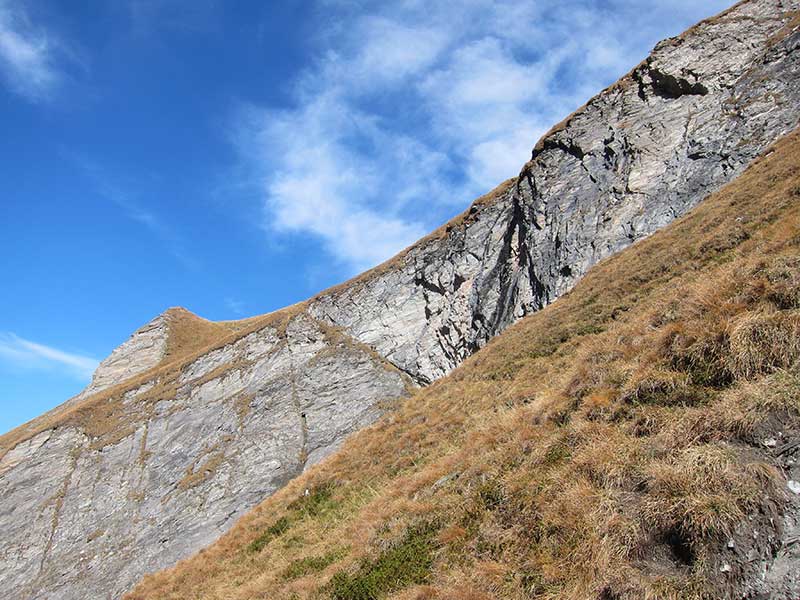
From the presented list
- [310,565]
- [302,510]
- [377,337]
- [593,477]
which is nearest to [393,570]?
[310,565]

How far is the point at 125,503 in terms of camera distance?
44.8m

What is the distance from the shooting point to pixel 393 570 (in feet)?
29.1

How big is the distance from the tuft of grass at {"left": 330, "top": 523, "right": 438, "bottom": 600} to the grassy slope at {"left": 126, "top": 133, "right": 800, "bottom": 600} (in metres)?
0.04

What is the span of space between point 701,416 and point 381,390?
4063cm

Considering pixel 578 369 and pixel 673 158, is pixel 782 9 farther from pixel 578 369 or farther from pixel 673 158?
pixel 578 369

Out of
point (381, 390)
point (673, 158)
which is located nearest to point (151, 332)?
point (381, 390)

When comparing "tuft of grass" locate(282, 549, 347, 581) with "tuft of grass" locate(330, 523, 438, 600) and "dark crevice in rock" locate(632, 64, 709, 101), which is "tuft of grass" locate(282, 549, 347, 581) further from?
"dark crevice in rock" locate(632, 64, 709, 101)

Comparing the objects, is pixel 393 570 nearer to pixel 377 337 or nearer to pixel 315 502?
pixel 315 502

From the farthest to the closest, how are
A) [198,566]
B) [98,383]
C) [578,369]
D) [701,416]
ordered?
[98,383], [198,566], [578,369], [701,416]

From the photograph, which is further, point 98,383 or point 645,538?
point 98,383

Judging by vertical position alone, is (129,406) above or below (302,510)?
above

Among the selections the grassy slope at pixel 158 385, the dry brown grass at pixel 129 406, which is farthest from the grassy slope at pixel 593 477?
the dry brown grass at pixel 129 406

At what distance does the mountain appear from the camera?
3584 cm

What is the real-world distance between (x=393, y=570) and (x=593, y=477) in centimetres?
427
